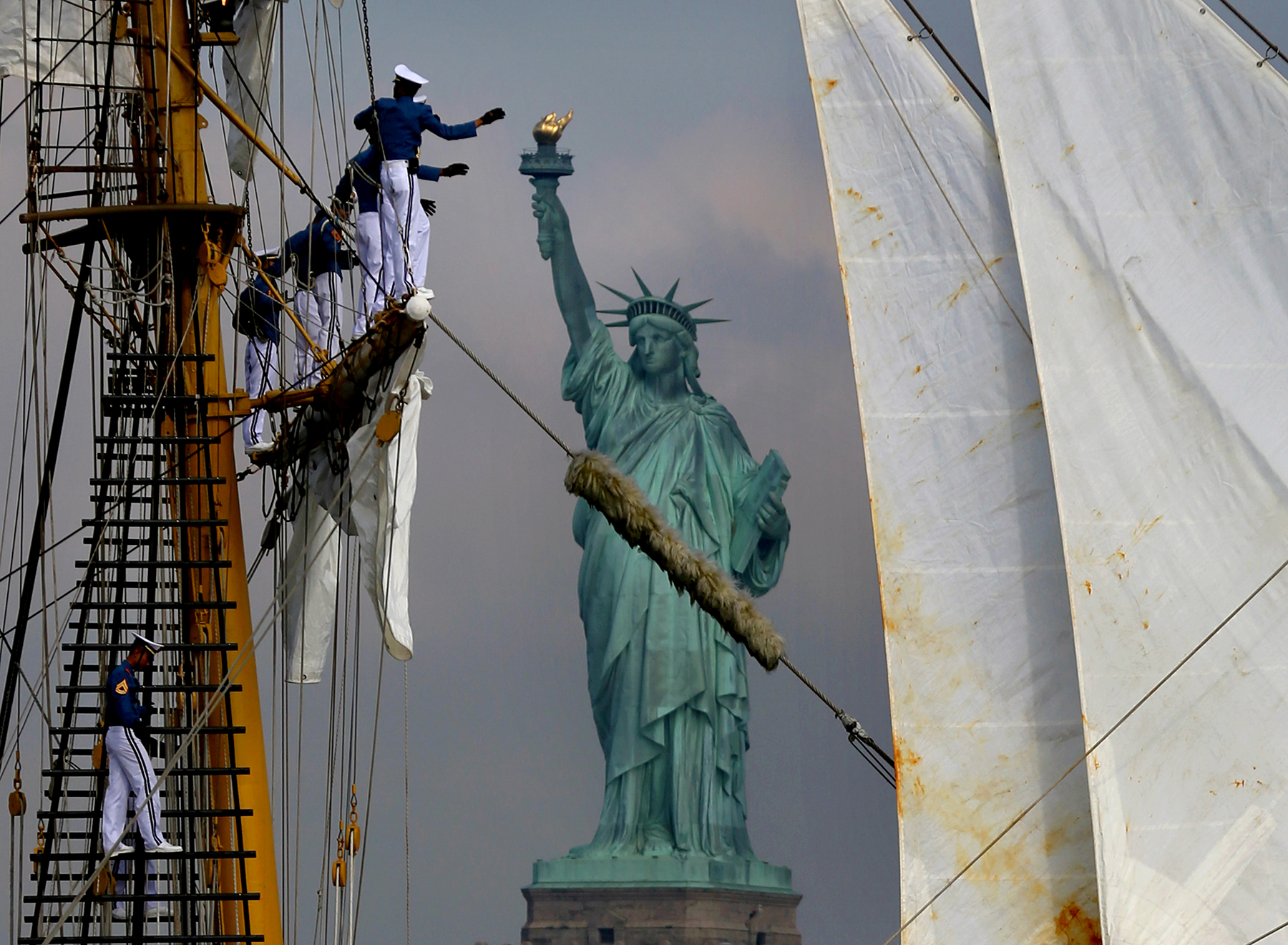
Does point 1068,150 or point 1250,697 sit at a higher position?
point 1068,150

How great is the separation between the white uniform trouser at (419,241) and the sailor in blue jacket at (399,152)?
0.35 ft

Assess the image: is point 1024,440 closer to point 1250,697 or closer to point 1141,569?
point 1141,569

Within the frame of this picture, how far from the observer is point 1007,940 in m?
15.7

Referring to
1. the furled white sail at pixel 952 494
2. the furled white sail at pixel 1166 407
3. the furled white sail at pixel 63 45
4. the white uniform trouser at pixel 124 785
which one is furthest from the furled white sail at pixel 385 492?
the furled white sail at pixel 1166 407

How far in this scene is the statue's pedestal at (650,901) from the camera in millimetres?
37656

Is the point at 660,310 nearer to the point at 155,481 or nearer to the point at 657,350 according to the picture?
the point at 657,350

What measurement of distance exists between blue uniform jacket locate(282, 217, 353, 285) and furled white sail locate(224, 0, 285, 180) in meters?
1.32

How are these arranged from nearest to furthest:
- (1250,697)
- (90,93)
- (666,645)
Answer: (1250,697) → (90,93) → (666,645)

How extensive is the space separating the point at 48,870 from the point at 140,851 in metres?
1.67

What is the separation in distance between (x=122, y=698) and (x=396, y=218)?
462 centimetres

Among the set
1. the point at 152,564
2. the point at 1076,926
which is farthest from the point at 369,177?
the point at 1076,926

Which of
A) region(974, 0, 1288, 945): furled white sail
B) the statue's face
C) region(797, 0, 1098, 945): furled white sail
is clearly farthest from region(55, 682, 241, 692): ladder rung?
the statue's face

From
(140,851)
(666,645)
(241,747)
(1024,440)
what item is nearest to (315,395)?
(241,747)

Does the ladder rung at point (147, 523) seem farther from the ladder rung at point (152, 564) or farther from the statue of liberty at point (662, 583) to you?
the statue of liberty at point (662, 583)
